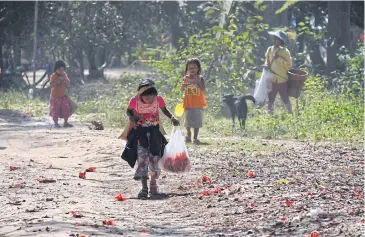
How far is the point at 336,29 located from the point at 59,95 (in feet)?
27.5

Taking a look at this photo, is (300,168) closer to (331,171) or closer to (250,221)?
(331,171)

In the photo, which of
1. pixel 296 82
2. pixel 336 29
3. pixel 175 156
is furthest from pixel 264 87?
pixel 175 156

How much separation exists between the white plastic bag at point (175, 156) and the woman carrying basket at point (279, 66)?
8462 mm

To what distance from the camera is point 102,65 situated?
37.3 m

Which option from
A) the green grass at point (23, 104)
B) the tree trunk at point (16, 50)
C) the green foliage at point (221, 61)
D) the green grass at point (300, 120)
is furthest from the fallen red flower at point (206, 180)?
the tree trunk at point (16, 50)

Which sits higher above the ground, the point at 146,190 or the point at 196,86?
the point at 196,86

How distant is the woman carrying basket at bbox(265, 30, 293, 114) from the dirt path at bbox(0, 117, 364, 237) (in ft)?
13.9

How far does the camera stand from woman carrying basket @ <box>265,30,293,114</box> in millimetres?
19500

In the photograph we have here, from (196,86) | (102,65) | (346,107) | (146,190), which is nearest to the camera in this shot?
(146,190)

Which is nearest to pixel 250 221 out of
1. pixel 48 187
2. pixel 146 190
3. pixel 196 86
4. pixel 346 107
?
pixel 146 190

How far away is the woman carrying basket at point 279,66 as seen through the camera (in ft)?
64.0

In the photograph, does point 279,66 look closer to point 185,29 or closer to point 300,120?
point 300,120

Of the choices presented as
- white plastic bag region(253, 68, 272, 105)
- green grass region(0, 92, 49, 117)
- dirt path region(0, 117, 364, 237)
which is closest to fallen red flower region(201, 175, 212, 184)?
dirt path region(0, 117, 364, 237)

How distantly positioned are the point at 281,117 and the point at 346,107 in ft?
4.41
